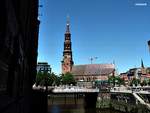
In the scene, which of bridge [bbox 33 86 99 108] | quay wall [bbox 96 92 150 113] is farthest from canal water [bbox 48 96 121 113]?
quay wall [bbox 96 92 150 113]

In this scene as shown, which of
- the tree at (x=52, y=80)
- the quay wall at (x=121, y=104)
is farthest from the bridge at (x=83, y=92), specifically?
the tree at (x=52, y=80)

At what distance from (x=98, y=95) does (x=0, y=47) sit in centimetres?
9603

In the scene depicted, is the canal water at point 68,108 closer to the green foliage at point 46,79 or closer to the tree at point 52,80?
the green foliage at point 46,79

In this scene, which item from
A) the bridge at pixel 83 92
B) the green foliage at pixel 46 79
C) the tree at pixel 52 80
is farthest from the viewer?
the tree at pixel 52 80

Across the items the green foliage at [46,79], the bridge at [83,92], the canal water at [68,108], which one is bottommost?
the canal water at [68,108]

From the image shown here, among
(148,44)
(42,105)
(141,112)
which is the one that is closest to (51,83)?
(148,44)

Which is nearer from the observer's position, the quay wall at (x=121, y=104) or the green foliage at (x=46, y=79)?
the quay wall at (x=121, y=104)

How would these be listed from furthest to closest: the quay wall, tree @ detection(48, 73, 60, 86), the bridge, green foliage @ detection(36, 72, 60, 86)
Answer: tree @ detection(48, 73, 60, 86) < green foliage @ detection(36, 72, 60, 86) < the bridge < the quay wall

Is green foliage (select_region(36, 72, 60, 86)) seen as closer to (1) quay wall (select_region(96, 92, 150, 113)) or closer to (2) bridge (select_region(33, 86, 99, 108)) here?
(1) quay wall (select_region(96, 92, 150, 113))

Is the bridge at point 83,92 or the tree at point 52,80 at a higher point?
the tree at point 52,80

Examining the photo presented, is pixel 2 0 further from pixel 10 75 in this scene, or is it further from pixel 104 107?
pixel 104 107

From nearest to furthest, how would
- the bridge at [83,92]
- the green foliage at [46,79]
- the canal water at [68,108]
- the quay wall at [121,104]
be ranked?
1. the quay wall at [121,104]
2. the canal water at [68,108]
3. the bridge at [83,92]
4. the green foliage at [46,79]

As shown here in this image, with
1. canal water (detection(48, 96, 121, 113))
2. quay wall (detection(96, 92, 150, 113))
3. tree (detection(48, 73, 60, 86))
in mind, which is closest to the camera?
quay wall (detection(96, 92, 150, 113))

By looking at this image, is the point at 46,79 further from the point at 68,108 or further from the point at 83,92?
→ the point at 68,108
